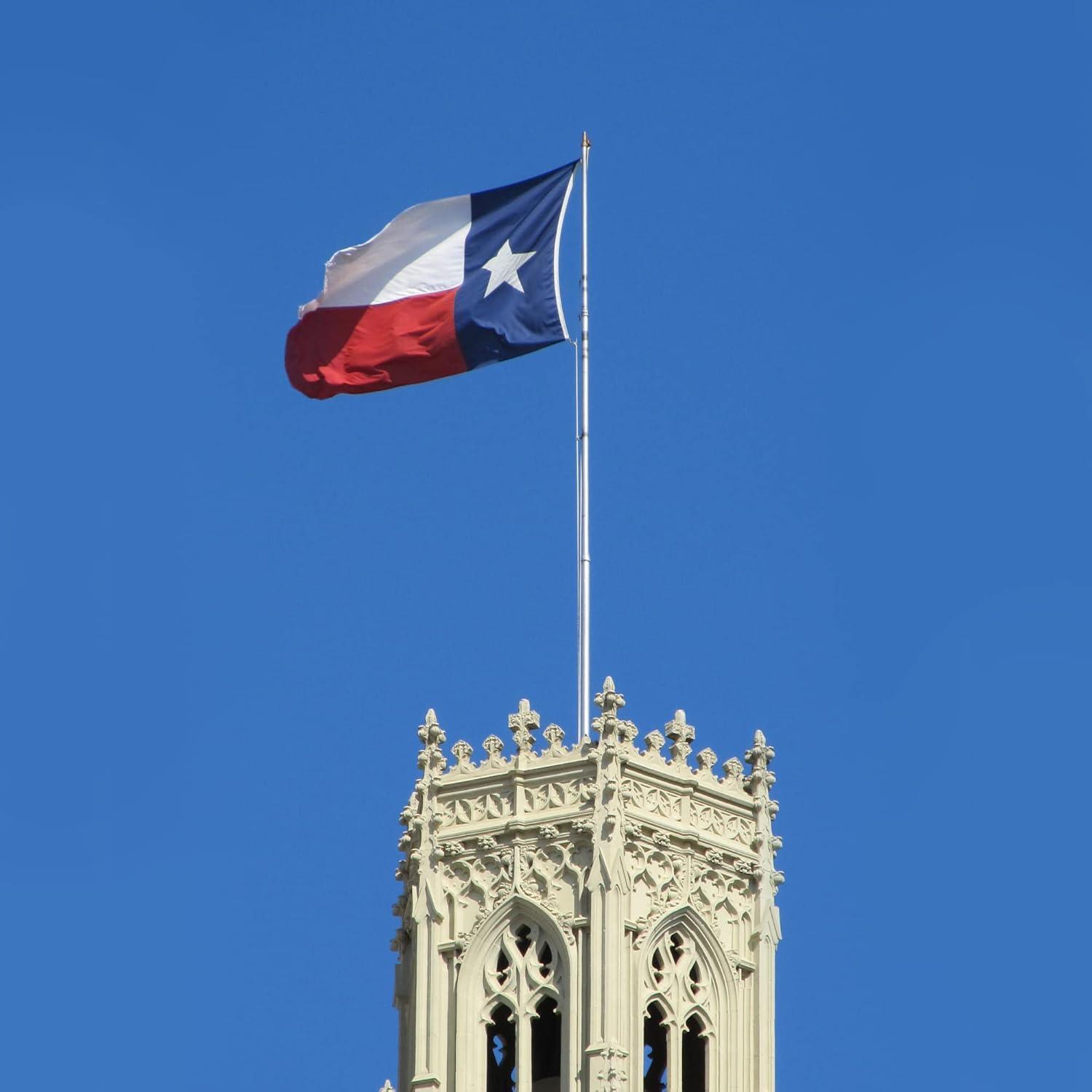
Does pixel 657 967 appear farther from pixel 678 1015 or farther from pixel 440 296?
pixel 440 296

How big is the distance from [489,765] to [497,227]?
43.4 feet

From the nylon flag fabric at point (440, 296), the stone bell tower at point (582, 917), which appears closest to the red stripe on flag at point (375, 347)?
the nylon flag fabric at point (440, 296)

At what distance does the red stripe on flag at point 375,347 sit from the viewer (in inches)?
4503

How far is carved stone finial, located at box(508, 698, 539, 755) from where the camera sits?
108500mm

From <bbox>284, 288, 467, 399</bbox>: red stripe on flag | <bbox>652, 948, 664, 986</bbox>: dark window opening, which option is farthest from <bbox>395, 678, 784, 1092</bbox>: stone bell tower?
<bbox>284, 288, 467, 399</bbox>: red stripe on flag

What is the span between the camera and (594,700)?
108625 millimetres

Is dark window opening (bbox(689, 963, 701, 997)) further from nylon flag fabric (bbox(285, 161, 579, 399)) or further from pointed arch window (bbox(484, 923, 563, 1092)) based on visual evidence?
nylon flag fabric (bbox(285, 161, 579, 399))

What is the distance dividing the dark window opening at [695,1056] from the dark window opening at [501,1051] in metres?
3.47

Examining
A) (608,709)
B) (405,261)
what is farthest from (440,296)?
(608,709)

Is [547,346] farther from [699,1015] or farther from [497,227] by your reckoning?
[699,1015]

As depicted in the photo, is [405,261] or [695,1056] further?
[405,261]

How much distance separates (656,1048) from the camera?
107 meters

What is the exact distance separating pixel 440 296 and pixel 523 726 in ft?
37.0

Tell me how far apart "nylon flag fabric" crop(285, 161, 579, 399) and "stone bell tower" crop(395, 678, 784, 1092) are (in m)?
9.28
